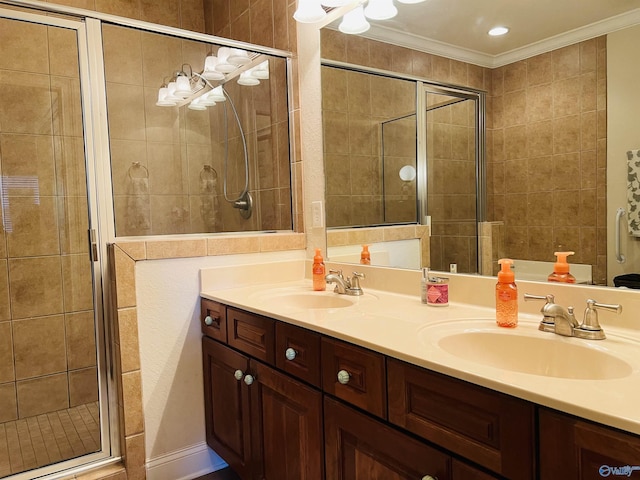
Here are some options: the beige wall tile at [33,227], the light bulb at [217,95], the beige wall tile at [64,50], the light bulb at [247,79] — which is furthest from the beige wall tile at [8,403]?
Result: the light bulb at [247,79]

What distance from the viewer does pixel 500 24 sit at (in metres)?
1.39

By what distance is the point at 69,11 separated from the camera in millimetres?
1740

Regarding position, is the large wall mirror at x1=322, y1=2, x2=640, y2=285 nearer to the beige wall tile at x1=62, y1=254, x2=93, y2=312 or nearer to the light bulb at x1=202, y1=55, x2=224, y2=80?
the light bulb at x1=202, y1=55, x2=224, y2=80

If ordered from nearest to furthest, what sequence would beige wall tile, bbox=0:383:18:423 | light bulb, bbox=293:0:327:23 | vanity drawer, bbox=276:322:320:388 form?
vanity drawer, bbox=276:322:320:388
light bulb, bbox=293:0:327:23
beige wall tile, bbox=0:383:18:423

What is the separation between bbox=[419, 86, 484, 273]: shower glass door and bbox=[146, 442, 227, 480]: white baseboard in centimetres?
130

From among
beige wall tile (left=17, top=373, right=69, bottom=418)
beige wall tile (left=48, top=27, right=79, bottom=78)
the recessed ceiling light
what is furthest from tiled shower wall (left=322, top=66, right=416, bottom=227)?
beige wall tile (left=17, top=373, right=69, bottom=418)

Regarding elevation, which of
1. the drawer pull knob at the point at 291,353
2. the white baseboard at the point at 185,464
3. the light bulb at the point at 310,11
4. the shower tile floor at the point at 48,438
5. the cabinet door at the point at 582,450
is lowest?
the white baseboard at the point at 185,464

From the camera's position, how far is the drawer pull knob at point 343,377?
1172mm

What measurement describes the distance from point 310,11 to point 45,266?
180 centimetres

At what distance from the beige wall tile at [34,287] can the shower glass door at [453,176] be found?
1.88 m

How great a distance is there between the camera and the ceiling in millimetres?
1191

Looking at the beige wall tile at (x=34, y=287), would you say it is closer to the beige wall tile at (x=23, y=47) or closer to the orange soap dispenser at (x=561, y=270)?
the beige wall tile at (x=23, y=47)

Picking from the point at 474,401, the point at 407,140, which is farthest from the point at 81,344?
the point at 474,401

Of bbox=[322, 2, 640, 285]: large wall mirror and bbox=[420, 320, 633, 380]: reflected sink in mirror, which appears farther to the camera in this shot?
bbox=[322, 2, 640, 285]: large wall mirror
